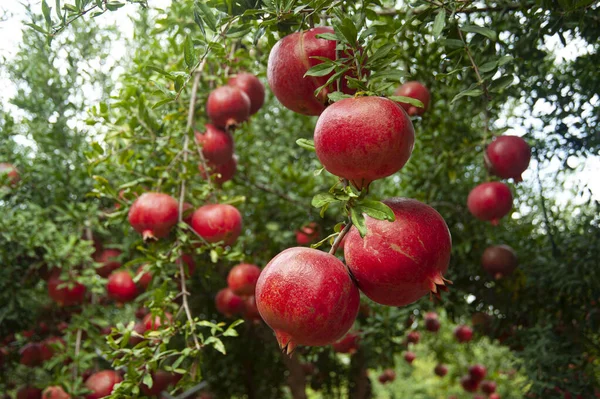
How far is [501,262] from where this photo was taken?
2080 mm

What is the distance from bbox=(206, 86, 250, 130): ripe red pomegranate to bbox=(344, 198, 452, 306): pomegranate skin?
968mm

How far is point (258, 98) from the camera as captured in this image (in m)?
1.82

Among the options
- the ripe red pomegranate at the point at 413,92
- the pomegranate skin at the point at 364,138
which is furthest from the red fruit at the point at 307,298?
the ripe red pomegranate at the point at 413,92

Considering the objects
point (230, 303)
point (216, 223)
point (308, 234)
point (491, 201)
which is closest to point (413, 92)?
point (491, 201)

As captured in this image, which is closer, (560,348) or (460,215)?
(560,348)

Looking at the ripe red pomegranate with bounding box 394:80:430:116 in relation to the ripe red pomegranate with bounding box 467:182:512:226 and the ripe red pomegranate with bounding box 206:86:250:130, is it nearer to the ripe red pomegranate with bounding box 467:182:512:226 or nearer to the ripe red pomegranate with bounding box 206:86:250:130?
the ripe red pomegranate with bounding box 467:182:512:226

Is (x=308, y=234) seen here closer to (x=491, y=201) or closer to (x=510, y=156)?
(x=491, y=201)

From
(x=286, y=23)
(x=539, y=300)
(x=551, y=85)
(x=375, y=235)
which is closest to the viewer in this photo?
(x=375, y=235)

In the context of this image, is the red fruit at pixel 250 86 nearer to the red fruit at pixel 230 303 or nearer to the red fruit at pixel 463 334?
the red fruit at pixel 230 303

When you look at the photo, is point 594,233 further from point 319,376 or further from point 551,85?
point 319,376

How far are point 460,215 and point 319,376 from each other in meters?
1.81

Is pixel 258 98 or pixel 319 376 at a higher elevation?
pixel 258 98

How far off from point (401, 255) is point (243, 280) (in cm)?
130

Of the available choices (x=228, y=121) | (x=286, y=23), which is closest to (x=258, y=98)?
(x=228, y=121)
